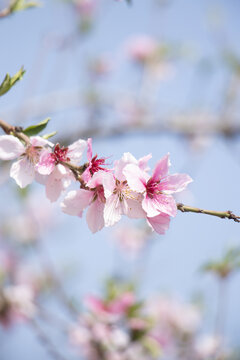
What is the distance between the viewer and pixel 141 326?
148 centimetres

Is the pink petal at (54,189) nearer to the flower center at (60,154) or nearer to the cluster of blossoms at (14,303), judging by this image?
the flower center at (60,154)

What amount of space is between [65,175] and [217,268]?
0.81m

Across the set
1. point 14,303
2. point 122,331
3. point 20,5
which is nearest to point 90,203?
point 20,5

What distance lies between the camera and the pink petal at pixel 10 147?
0.75 m

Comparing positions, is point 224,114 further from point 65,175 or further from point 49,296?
point 65,175

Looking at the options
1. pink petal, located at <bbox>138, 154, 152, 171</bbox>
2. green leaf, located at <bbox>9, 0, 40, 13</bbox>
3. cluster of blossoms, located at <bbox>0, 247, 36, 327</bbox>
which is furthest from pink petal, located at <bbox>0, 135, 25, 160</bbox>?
cluster of blossoms, located at <bbox>0, 247, 36, 327</bbox>

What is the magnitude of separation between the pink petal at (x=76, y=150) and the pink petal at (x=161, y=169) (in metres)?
0.15

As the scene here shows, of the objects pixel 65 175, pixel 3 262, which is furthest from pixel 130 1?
pixel 3 262

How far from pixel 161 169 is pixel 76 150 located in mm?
174

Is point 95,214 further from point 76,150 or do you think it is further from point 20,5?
point 20,5

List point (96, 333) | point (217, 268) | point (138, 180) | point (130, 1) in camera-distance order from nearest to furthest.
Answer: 1. point (138, 180)
2. point (130, 1)
3. point (217, 268)
4. point (96, 333)

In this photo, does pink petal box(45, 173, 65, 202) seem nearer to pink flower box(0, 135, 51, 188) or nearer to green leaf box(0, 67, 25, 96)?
pink flower box(0, 135, 51, 188)

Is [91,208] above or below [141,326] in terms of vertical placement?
above

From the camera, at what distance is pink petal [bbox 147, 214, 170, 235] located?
29.3 inches
